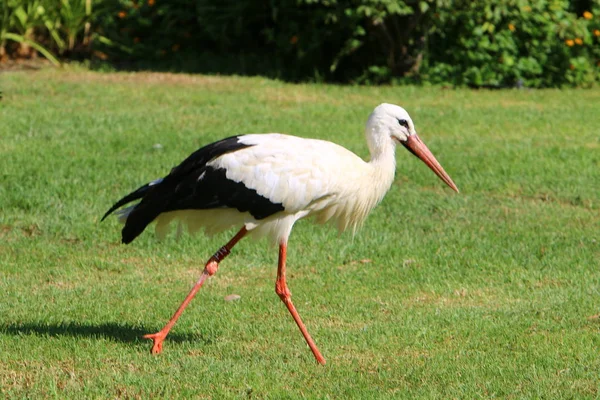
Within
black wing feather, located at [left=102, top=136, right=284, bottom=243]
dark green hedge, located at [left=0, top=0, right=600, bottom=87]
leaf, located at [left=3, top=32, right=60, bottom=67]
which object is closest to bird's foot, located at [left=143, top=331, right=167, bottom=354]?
black wing feather, located at [left=102, top=136, right=284, bottom=243]

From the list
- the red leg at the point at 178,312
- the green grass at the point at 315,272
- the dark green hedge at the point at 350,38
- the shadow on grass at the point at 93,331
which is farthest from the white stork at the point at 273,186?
the dark green hedge at the point at 350,38

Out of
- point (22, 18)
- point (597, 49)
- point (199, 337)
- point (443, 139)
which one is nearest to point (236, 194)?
point (199, 337)

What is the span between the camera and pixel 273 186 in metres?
5.37

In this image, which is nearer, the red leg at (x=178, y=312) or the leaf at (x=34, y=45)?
the red leg at (x=178, y=312)

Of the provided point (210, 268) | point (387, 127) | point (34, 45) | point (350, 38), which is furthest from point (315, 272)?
point (34, 45)

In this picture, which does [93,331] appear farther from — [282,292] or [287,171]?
[287,171]

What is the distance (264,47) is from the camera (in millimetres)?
15430

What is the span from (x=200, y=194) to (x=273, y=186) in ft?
1.27

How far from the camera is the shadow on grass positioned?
5.54 meters

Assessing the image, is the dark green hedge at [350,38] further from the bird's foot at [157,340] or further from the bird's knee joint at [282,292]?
the bird's foot at [157,340]

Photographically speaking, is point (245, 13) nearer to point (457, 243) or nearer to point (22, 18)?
point (22, 18)

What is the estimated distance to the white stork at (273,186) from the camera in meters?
5.38

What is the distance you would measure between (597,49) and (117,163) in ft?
25.8

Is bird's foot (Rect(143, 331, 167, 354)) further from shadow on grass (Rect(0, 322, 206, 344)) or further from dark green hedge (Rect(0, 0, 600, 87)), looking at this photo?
dark green hedge (Rect(0, 0, 600, 87))
